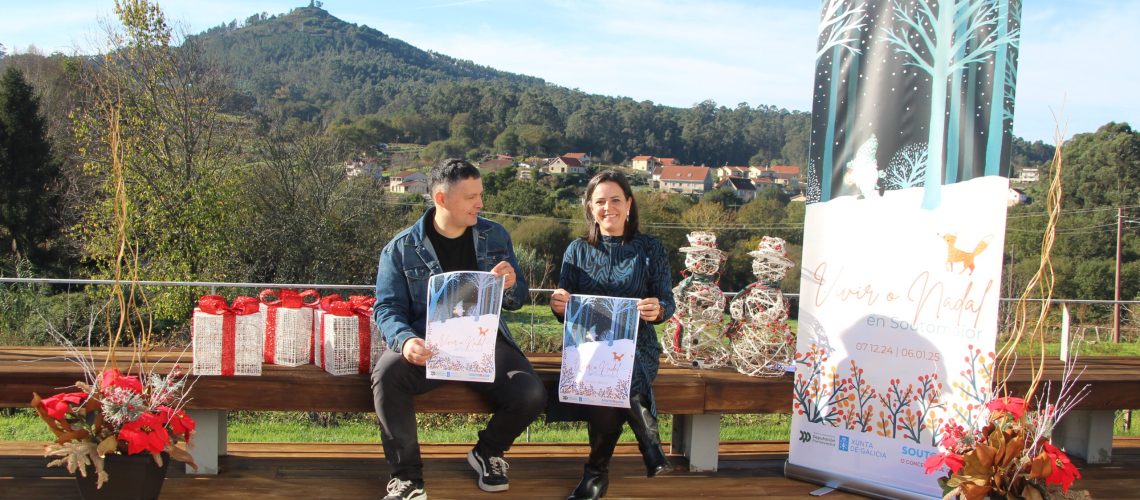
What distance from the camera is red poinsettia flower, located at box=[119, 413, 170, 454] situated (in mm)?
2391

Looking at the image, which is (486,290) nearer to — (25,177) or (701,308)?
(701,308)

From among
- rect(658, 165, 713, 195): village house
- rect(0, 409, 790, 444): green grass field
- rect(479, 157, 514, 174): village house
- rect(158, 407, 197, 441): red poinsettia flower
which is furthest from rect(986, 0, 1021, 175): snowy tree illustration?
rect(479, 157, 514, 174): village house

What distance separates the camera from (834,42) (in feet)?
9.59

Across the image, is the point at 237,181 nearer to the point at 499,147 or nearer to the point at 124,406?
the point at 124,406

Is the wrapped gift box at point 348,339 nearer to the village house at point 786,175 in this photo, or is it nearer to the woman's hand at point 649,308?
the woman's hand at point 649,308

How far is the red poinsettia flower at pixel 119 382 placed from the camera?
8.09 feet

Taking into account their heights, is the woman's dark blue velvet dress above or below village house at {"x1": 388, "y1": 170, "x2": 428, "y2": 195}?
below

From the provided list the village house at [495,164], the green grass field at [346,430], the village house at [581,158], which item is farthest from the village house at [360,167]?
the green grass field at [346,430]

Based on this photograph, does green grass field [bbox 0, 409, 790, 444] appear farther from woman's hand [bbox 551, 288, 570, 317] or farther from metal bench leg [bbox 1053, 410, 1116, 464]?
metal bench leg [bbox 1053, 410, 1116, 464]

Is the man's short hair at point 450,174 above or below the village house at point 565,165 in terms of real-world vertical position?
below

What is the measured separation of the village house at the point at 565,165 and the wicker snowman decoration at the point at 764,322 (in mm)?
36698

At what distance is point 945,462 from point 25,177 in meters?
27.5

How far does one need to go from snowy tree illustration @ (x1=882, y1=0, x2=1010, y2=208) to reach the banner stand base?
98cm

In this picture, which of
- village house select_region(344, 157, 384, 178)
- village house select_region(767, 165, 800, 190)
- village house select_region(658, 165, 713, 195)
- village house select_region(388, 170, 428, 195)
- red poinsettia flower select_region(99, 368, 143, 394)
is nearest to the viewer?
red poinsettia flower select_region(99, 368, 143, 394)
